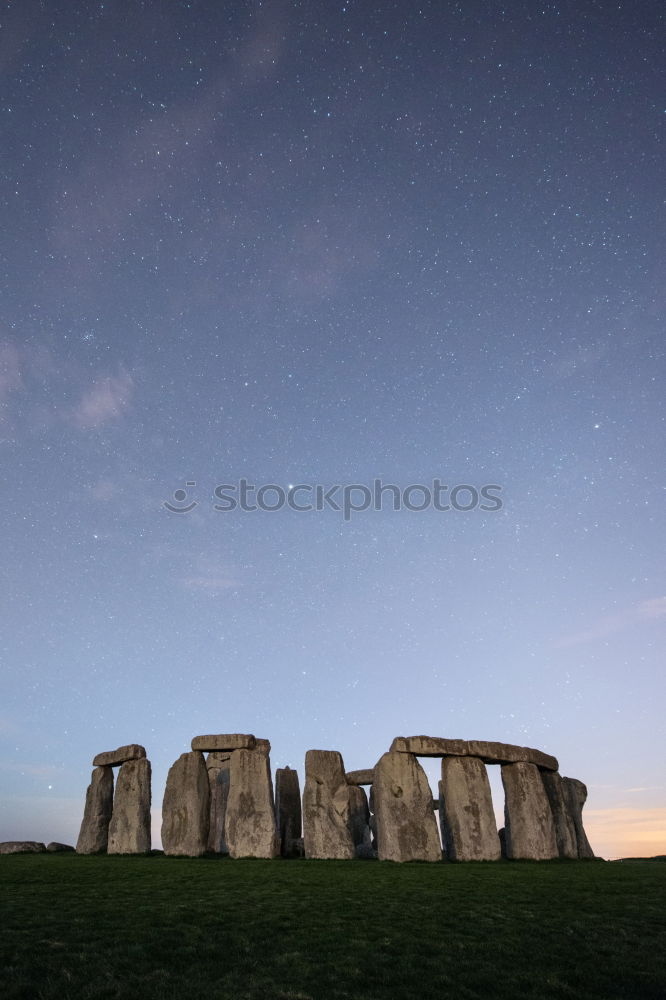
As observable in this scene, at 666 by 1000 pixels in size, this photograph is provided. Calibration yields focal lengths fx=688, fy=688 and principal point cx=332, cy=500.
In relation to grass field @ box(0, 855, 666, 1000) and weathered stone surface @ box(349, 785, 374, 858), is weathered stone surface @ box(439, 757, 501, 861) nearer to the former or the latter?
grass field @ box(0, 855, 666, 1000)

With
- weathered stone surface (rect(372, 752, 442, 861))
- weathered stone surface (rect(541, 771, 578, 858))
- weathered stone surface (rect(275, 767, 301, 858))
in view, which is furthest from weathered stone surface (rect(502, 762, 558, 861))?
weathered stone surface (rect(275, 767, 301, 858))

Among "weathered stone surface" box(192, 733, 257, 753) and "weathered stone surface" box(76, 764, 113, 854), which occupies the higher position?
"weathered stone surface" box(192, 733, 257, 753)

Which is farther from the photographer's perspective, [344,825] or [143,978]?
[344,825]

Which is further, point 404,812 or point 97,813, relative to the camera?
point 97,813

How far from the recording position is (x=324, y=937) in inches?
263

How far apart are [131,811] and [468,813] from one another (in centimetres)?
860

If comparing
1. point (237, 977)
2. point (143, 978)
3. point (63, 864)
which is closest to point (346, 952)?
point (237, 977)

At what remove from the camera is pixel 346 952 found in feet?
20.0

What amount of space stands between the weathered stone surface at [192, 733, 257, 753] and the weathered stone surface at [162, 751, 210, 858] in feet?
1.07

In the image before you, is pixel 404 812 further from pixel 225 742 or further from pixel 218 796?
pixel 218 796

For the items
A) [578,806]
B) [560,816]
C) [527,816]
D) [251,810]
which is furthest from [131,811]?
[578,806]

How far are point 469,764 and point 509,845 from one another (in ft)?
8.14

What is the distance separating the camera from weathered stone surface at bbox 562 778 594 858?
755 inches

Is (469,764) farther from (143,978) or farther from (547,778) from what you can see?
(143,978)
